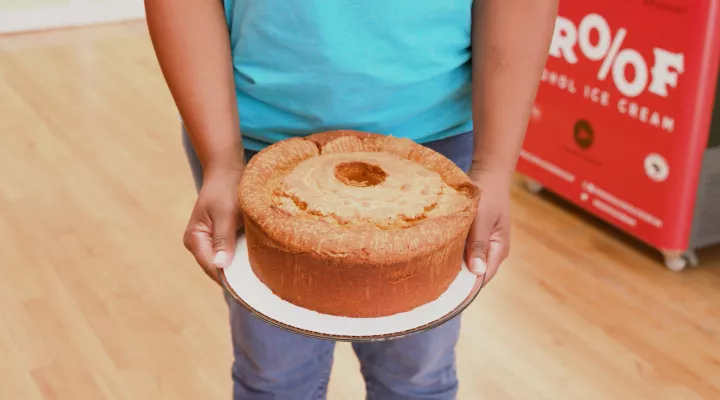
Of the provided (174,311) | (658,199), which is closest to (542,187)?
(658,199)

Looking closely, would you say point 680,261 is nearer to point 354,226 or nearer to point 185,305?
point 185,305

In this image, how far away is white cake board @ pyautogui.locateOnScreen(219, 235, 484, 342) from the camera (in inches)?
28.0

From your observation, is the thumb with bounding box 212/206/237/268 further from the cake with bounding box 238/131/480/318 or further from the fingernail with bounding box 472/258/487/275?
the fingernail with bounding box 472/258/487/275

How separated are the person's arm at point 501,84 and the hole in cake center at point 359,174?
131mm

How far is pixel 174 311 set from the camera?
71.1 inches

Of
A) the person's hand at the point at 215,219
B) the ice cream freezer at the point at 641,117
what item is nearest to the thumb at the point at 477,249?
the person's hand at the point at 215,219

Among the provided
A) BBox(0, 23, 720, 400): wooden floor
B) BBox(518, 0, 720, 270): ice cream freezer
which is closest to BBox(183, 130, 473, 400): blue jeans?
BBox(0, 23, 720, 400): wooden floor

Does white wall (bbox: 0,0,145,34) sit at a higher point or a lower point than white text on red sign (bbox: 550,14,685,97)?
lower

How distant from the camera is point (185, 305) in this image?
1825 mm

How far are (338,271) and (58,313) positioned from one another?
1.28 metres

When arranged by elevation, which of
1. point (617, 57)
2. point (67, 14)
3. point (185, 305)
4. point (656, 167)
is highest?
point (617, 57)

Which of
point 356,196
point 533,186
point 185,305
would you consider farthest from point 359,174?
point 533,186

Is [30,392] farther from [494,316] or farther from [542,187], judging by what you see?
[542,187]

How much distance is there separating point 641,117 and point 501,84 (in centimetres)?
109
